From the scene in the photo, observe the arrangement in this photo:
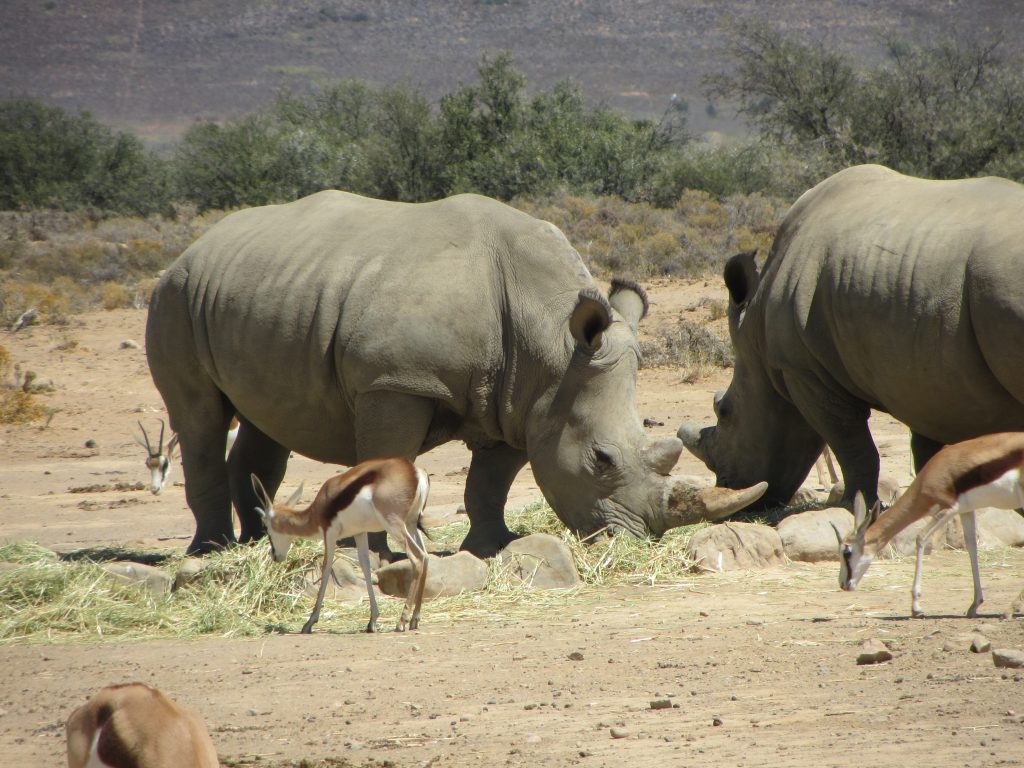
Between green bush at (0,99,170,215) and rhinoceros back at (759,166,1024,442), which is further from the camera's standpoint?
green bush at (0,99,170,215)

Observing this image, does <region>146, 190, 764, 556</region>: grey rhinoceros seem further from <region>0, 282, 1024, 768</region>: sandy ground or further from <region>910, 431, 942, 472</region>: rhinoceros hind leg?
<region>910, 431, 942, 472</region>: rhinoceros hind leg

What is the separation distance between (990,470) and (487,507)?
136 inches

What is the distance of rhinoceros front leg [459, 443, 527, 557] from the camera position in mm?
9352

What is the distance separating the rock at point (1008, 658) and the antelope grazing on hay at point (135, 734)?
11.2 feet

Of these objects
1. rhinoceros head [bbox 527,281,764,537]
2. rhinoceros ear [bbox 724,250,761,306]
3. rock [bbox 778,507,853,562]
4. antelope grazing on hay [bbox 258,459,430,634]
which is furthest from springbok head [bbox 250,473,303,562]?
rhinoceros ear [bbox 724,250,761,306]

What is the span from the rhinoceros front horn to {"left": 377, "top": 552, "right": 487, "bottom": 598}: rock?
1213 mm

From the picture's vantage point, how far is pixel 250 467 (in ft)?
34.3

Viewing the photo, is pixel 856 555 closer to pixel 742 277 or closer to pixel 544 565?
pixel 544 565

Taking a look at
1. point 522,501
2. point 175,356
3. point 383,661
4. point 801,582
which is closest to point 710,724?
point 383,661

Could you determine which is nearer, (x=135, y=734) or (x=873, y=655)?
(x=135, y=734)

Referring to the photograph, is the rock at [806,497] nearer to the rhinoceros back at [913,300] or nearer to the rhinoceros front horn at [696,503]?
the rhinoceros back at [913,300]

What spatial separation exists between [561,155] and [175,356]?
900 inches

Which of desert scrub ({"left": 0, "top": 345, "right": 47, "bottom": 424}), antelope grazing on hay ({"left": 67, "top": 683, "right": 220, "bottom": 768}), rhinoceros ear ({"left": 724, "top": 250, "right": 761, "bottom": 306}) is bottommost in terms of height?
desert scrub ({"left": 0, "top": 345, "right": 47, "bottom": 424})

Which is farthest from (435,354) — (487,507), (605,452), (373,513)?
(373,513)
